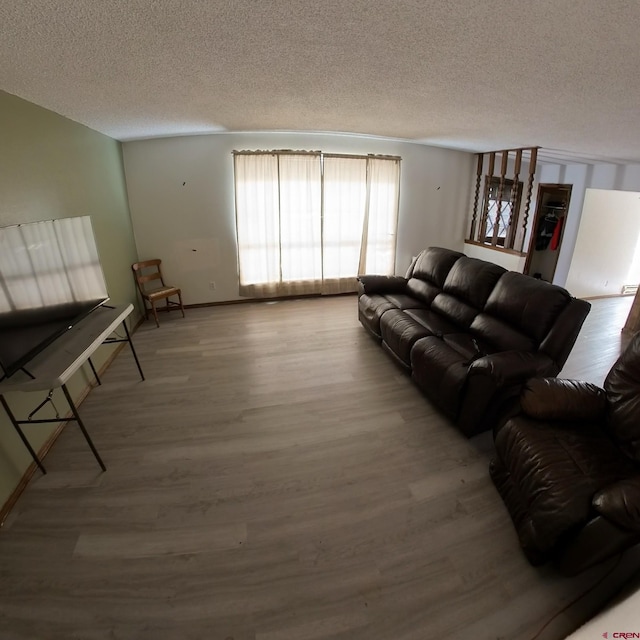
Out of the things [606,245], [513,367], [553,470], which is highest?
[606,245]

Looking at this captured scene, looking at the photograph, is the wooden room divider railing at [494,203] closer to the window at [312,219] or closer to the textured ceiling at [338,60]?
the window at [312,219]

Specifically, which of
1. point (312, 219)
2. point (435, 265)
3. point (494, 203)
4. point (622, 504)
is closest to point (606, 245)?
point (494, 203)

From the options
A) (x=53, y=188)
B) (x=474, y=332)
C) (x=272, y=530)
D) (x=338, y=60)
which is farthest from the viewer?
(x=474, y=332)

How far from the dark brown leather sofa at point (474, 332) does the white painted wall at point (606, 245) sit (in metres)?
2.89

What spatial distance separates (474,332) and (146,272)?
417 centimetres

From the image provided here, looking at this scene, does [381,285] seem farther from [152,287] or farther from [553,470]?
[152,287]

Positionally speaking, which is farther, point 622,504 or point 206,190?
point 206,190

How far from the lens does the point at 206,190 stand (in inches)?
172

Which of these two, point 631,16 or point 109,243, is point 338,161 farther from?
point 631,16

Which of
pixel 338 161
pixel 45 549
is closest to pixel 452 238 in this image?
pixel 338 161

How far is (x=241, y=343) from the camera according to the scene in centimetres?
372

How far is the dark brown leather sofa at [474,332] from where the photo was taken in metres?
2.11

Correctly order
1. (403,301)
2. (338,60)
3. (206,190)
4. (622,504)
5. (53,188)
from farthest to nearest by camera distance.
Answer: (206,190) < (403,301) < (53,188) < (338,60) < (622,504)

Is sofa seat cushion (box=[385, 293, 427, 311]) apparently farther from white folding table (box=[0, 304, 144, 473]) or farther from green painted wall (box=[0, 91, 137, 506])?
green painted wall (box=[0, 91, 137, 506])
